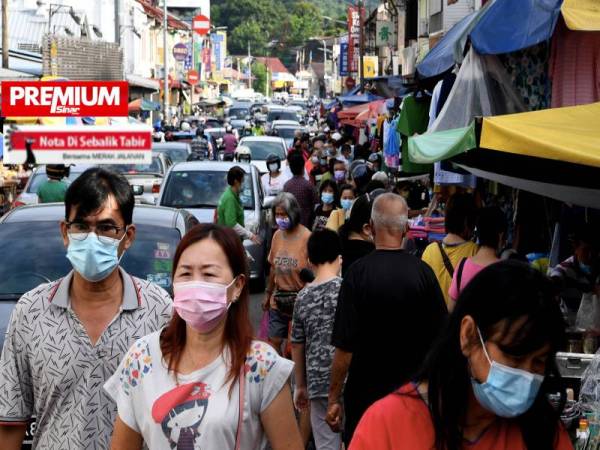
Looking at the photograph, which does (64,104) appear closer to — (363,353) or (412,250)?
(363,353)

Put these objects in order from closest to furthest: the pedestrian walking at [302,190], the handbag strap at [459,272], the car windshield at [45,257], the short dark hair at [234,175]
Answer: the handbag strap at [459,272] < the car windshield at [45,257] < the short dark hair at [234,175] < the pedestrian walking at [302,190]

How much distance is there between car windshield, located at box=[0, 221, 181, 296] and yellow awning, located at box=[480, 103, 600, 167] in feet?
8.99

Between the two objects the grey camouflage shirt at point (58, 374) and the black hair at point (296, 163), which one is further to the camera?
the black hair at point (296, 163)

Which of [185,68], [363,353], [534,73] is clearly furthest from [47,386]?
[185,68]

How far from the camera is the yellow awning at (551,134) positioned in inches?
219

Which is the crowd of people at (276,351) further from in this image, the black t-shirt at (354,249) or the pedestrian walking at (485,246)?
the black t-shirt at (354,249)

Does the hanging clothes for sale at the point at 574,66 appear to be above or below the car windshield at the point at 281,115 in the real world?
above

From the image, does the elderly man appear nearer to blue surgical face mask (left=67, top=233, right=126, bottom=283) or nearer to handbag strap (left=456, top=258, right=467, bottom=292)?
handbag strap (left=456, top=258, right=467, bottom=292)

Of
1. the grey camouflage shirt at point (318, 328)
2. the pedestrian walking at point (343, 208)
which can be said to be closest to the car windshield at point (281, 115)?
the pedestrian walking at point (343, 208)

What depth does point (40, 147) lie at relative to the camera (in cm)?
647

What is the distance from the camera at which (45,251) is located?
26.5ft

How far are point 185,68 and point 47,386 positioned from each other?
82.4 m

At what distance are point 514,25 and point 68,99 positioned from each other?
154 inches

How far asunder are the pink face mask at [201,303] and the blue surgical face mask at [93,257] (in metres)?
0.82
